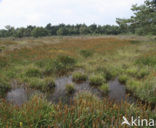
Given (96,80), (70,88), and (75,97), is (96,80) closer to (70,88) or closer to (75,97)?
(70,88)

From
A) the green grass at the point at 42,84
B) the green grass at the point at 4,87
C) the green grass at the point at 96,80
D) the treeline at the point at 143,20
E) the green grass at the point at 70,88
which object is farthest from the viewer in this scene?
the treeline at the point at 143,20

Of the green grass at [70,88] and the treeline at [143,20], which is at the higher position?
the treeline at [143,20]

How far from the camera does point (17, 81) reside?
244 inches

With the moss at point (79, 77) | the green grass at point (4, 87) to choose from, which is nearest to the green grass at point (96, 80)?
the moss at point (79, 77)

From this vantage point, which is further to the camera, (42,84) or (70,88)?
(42,84)

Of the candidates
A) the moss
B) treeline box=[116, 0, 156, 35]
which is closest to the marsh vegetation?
the moss

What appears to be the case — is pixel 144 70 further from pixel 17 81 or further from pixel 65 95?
pixel 17 81

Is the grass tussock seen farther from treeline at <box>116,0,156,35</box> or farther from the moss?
treeline at <box>116,0,156,35</box>

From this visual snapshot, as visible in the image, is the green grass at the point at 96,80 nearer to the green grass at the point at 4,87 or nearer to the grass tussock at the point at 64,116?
the grass tussock at the point at 64,116

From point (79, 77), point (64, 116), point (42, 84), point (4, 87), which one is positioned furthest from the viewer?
point (79, 77)

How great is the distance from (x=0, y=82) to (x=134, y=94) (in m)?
6.84

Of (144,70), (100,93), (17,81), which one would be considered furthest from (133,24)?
(17,81)

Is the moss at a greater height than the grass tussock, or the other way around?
the grass tussock

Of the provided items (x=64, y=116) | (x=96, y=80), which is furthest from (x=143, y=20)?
(x=64, y=116)
